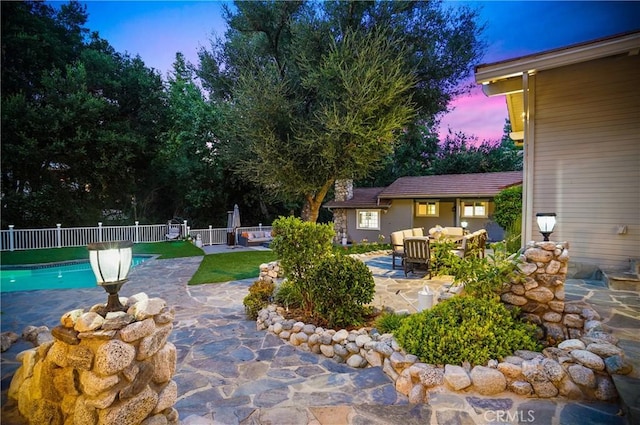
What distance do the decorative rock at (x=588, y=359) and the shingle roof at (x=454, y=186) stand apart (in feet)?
39.7

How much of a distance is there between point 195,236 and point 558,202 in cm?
1535

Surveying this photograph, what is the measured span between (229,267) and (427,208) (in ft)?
35.7

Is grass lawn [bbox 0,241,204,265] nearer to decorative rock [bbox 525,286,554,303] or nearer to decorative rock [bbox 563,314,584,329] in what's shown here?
decorative rock [bbox 525,286,554,303]

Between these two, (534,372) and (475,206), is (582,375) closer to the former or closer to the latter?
(534,372)

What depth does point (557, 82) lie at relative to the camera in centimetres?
609

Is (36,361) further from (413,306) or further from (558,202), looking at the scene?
(558,202)

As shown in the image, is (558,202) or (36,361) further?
(558,202)

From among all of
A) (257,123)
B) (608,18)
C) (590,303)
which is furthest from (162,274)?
(608,18)

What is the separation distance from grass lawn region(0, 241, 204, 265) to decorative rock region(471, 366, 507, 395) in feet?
38.7

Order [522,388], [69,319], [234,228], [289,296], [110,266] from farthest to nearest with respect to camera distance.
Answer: [234,228] → [289,296] → [522,388] → [110,266] → [69,319]

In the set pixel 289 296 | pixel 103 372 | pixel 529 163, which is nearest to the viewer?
pixel 103 372

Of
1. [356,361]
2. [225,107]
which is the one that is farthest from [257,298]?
[225,107]

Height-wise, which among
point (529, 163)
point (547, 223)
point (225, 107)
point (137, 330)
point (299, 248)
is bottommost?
point (137, 330)

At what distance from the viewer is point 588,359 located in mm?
2797
